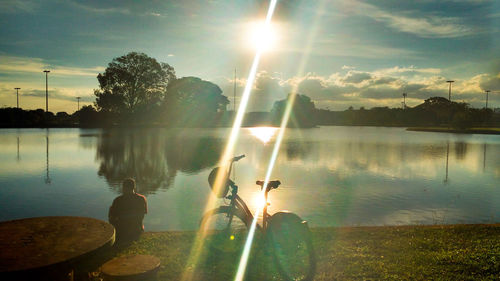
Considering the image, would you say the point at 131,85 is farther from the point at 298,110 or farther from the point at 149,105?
the point at 298,110

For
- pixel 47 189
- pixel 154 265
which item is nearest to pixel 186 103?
pixel 47 189

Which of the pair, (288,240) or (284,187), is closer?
(288,240)

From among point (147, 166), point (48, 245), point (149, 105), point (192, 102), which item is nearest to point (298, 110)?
point (192, 102)

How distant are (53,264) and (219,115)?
103202 millimetres

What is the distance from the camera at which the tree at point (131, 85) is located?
76.9 metres

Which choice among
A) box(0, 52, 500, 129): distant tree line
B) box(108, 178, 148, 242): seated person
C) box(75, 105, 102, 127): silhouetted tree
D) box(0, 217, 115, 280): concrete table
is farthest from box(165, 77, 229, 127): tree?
box(0, 217, 115, 280): concrete table

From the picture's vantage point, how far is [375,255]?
20.8ft

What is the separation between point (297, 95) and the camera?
18225 cm

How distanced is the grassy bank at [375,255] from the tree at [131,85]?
7496 centimetres

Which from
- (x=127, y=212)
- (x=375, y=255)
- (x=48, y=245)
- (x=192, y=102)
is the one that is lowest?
(x=375, y=255)

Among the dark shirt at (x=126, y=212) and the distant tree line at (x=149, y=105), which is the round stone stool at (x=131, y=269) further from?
the distant tree line at (x=149, y=105)

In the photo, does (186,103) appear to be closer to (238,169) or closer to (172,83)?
(172,83)

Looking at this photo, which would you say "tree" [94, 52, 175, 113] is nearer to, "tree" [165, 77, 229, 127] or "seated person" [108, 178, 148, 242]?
"tree" [165, 77, 229, 127]

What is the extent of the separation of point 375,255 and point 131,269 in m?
4.10
